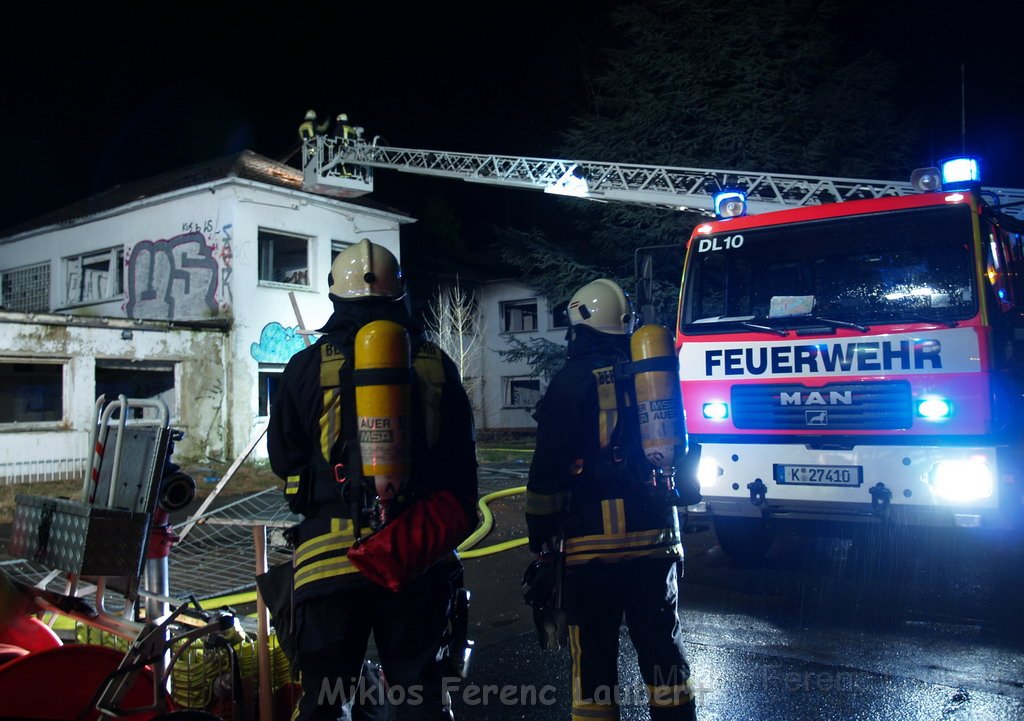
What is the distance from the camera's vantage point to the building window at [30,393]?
1725 cm

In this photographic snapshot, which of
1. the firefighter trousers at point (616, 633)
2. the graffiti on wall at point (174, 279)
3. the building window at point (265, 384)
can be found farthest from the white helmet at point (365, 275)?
the graffiti on wall at point (174, 279)

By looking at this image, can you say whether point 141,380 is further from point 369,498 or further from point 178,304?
point 369,498

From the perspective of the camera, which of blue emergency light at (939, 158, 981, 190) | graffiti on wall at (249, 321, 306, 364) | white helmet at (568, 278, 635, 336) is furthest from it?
graffiti on wall at (249, 321, 306, 364)

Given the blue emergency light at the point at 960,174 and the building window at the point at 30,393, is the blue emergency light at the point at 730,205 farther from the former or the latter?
the building window at the point at 30,393

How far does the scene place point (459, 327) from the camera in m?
22.6

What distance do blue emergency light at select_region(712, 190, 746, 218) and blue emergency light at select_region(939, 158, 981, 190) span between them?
1513 millimetres

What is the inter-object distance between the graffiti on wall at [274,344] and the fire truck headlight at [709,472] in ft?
41.8

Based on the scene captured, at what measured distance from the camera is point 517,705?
393 cm

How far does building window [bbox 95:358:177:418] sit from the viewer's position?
623 inches

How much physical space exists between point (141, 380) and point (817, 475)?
14.9 meters

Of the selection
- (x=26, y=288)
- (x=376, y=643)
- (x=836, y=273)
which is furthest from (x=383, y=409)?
(x=26, y=288)

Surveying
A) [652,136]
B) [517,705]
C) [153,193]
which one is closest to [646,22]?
[652,136]

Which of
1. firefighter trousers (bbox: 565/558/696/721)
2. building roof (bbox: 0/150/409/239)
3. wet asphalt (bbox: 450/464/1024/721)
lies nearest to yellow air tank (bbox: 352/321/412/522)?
firefighter trousers (bbox: 565/558/696/721)

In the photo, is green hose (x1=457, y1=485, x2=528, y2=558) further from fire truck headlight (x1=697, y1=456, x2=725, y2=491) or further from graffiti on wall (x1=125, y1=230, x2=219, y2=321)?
graffiti on wall (x1=125, y1=230, x2=219, y2=321)
